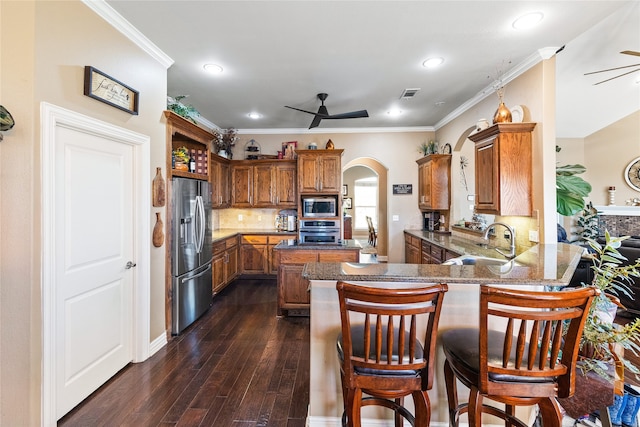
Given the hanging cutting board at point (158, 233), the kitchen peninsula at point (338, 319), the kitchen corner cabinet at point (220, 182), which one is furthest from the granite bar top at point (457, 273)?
the kitchen corner cabinet at point (220, 182)

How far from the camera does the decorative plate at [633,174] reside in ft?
19.1

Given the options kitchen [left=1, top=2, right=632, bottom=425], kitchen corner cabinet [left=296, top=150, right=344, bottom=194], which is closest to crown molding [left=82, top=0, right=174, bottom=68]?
kitchen [left=1, top=2, right=632, bottom=425]

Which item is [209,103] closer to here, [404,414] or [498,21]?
[498,21]

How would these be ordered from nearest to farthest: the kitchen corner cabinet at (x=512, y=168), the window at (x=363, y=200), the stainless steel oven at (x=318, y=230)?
the kitchen corner cabinet at (x=512, y=168) < the stainless steel oven at (x=318, y=230) < the window at (x=363, y=200)

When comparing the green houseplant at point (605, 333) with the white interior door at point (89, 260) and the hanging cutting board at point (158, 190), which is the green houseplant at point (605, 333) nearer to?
the white interior door at point (89, 260)

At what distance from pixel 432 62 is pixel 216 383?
12.1 feet

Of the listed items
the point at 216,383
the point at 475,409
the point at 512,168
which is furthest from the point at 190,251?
the point at 512,168

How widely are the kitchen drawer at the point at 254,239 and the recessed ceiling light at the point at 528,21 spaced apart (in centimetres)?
443

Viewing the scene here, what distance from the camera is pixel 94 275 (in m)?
2.12

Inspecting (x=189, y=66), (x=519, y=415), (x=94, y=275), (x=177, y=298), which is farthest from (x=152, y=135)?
(x=519, y=415)

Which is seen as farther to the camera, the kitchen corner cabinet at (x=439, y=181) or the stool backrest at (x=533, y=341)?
the kitchen corner cabinet at (x=439, y=181)

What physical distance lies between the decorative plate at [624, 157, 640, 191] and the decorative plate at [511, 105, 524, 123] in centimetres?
522

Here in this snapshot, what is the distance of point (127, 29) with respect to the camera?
7.62 feet

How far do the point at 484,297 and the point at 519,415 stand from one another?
47.3 inches
